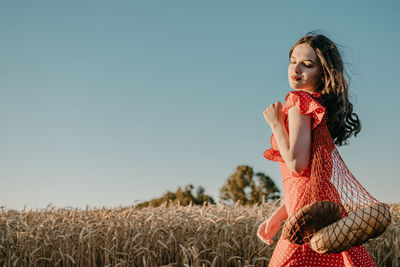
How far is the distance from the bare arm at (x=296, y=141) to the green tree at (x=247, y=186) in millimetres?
17357

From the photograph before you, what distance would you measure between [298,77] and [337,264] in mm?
982

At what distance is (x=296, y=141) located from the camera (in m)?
1.83

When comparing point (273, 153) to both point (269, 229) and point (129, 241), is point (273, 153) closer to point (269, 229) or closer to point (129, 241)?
point (269, 229)

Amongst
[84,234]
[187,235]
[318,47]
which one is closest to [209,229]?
[187,235]

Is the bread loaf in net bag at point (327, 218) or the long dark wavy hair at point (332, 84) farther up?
the long dark wavy hair at point (332, 84)

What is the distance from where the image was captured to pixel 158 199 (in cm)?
1994

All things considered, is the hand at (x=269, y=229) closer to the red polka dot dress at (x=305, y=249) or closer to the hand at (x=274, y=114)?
the red polka dot dress at (x=305, y=249)

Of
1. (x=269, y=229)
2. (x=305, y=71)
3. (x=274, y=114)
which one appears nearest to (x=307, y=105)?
(x=274, y=114)

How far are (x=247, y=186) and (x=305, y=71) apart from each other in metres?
17.4

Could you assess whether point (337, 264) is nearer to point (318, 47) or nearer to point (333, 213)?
point (333, 213)

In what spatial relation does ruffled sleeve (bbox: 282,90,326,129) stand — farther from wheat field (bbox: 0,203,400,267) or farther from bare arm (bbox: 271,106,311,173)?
wheat field (bbox: 0,203,400,267)

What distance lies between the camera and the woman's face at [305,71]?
6.83ft

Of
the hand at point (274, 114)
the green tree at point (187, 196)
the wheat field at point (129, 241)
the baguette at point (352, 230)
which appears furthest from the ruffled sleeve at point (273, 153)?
the green tree at point (187, 196)

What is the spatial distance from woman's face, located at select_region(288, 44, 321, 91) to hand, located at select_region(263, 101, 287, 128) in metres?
0.17
